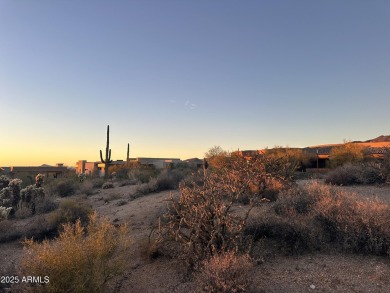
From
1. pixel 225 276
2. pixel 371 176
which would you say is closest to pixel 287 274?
pixel 225 276

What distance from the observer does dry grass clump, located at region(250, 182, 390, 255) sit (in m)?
7.03

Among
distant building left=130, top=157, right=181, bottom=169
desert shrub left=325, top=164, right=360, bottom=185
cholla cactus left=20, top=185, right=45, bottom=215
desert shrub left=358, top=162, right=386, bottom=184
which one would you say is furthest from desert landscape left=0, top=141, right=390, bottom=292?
distant building left=130, top=157, right=181, bottom=169

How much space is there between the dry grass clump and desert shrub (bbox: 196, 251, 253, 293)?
226 centimetres

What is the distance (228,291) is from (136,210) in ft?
28.7

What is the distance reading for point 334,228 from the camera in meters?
7.77

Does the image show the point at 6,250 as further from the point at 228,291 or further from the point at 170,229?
the point at 228,291

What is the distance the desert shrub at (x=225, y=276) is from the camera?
5277 mm

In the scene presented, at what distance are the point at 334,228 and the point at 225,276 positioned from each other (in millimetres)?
3664

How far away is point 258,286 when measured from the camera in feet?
19.0

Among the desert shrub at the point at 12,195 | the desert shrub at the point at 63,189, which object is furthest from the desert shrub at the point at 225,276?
the desert shrub at the point at 63,189

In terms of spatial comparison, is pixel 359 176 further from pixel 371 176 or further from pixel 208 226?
pixel 208 226

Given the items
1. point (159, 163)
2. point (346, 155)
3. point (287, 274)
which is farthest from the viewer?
point (159, 163)

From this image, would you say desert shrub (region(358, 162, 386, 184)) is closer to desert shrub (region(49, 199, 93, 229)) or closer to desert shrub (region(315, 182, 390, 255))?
desert shrub (region(315, 182, 390, 255))

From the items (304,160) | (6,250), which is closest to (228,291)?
(6,250)
